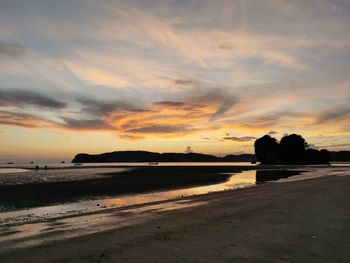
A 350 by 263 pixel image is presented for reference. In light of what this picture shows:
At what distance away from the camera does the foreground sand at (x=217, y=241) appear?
9.55 meters

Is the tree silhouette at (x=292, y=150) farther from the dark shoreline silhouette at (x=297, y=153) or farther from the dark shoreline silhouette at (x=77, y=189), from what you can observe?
the dark shoreline silhouette at (x=77, y=189)

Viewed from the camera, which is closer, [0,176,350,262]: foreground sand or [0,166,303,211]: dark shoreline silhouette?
[0,176,350,262]: foreground sand

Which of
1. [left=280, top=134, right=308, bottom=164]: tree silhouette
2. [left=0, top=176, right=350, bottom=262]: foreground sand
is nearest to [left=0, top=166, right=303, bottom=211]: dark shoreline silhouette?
[left=0, top=176, right=350, bottom=262]: foreground sand

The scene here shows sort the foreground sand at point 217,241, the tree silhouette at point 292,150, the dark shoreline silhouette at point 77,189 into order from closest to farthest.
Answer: the foreground sand at point 217,241 < the dark shoreline silhouette at point 77,189 < the tree silhouette at point 292,150

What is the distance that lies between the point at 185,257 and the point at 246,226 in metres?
5.17

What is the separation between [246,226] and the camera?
13938 mm

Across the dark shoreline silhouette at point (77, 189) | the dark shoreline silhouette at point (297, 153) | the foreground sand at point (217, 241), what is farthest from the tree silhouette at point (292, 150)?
the foreground sand at point (217, 241)

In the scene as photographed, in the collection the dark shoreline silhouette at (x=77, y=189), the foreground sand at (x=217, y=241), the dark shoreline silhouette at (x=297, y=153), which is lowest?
the foreground sand at (x=217, y=241)

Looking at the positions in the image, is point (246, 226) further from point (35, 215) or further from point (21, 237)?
point (35, 215)

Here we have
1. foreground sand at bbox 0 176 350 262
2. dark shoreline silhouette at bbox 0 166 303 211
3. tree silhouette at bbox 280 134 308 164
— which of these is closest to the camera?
foreground sand at bbox 0 176 350 262

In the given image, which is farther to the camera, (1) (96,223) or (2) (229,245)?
(1) (96,223)

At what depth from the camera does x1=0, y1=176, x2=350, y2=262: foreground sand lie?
9.55 metres

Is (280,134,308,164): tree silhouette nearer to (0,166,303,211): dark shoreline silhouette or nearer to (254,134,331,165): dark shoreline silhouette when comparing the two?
(254,134,331,165): dark shoreline silhouette

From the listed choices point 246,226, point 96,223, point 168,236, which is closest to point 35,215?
point 96,223
